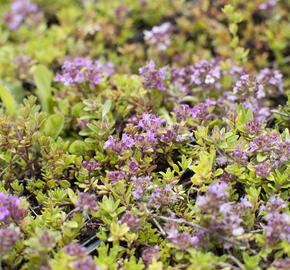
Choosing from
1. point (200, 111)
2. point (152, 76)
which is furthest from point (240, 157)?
point (152, 76)

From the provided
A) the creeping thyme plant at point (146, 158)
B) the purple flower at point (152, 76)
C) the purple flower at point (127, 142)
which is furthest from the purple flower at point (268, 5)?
the purple flower at point (127, 142)

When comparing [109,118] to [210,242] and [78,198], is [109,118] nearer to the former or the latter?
Answer: [78,198]

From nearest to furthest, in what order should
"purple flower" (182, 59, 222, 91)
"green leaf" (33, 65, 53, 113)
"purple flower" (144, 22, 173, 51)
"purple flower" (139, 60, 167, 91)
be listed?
"purple flower" (139, 60, 167, 91) < "purple flower" (182, 59, 222, 91) < "green leaf" (33, 65, 53, 113) < "purple flower" (144, 22, 173, 51)

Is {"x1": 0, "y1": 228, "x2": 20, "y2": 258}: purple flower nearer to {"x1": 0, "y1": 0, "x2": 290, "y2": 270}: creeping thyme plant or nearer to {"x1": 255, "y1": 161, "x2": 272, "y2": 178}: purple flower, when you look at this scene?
{"x1": 0, "y1": 0, "x2": 290, "y2": 270}: creeping thyme plant

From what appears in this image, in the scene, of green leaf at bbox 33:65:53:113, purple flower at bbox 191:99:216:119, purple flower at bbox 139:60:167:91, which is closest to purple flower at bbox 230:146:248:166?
purple flower at bbox 191:99:216:119

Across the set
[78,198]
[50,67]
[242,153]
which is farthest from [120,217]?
[50,67]

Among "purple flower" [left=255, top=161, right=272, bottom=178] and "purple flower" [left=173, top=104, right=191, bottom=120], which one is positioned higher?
"purple flower" [left=173, top=104, right=191, bottom=120]

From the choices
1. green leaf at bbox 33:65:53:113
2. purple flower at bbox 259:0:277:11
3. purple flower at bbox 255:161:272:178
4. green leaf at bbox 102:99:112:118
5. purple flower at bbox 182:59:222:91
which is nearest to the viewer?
purple flower at bbox 255:161:272:178

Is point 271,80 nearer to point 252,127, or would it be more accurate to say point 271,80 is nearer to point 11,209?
point 252,127
